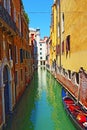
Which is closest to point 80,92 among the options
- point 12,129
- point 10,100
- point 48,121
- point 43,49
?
point 48,121

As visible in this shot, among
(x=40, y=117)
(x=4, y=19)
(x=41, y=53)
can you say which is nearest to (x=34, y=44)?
(x=41, y=53)

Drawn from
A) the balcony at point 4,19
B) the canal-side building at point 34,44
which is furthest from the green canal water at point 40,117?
the canal-side building at point 34,44

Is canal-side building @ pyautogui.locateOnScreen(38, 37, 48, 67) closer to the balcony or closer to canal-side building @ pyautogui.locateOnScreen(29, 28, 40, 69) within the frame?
canal-side building @ pyautogui.locateOnScreen(29, 28, 40, 69)

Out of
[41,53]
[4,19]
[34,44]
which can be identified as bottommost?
[41,53]

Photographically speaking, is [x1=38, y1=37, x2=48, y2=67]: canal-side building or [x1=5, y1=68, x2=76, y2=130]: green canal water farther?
[x1=38, y1=37, x2=48, y2=67]: canal-side building

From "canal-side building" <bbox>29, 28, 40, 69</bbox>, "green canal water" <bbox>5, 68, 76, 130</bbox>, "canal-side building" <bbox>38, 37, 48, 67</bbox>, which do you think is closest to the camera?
"green canal water" <bbox>5, 68, 76, 130</bbox>

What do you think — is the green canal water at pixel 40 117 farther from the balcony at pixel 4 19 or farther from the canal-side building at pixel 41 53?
the canal-side building at pixel 41 53

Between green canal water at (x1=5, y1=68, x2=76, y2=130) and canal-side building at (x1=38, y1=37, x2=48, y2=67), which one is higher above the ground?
canal-side building at (x1=38, y1=37, x2=48, y2=67)

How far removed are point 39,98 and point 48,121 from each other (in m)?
7.91

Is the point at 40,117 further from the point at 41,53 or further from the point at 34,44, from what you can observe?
the point at 41,53

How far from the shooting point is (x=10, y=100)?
14.2 metres

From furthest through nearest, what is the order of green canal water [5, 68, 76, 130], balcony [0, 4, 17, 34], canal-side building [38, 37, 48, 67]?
canal-side building [38, 37, 48, 67], green canal water [5, 68, 76, 130], balcony [0, 4, 17, 34]

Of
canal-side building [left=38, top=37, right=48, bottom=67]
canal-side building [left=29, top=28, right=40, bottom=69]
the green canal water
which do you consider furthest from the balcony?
canal-side building [left=38, top=37, right=48, bottom=67]

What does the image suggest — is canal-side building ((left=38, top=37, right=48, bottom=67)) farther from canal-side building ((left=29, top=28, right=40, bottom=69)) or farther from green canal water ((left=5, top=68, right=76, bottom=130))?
green canal water ((left=5, top=68, right=76, bottom=130))
